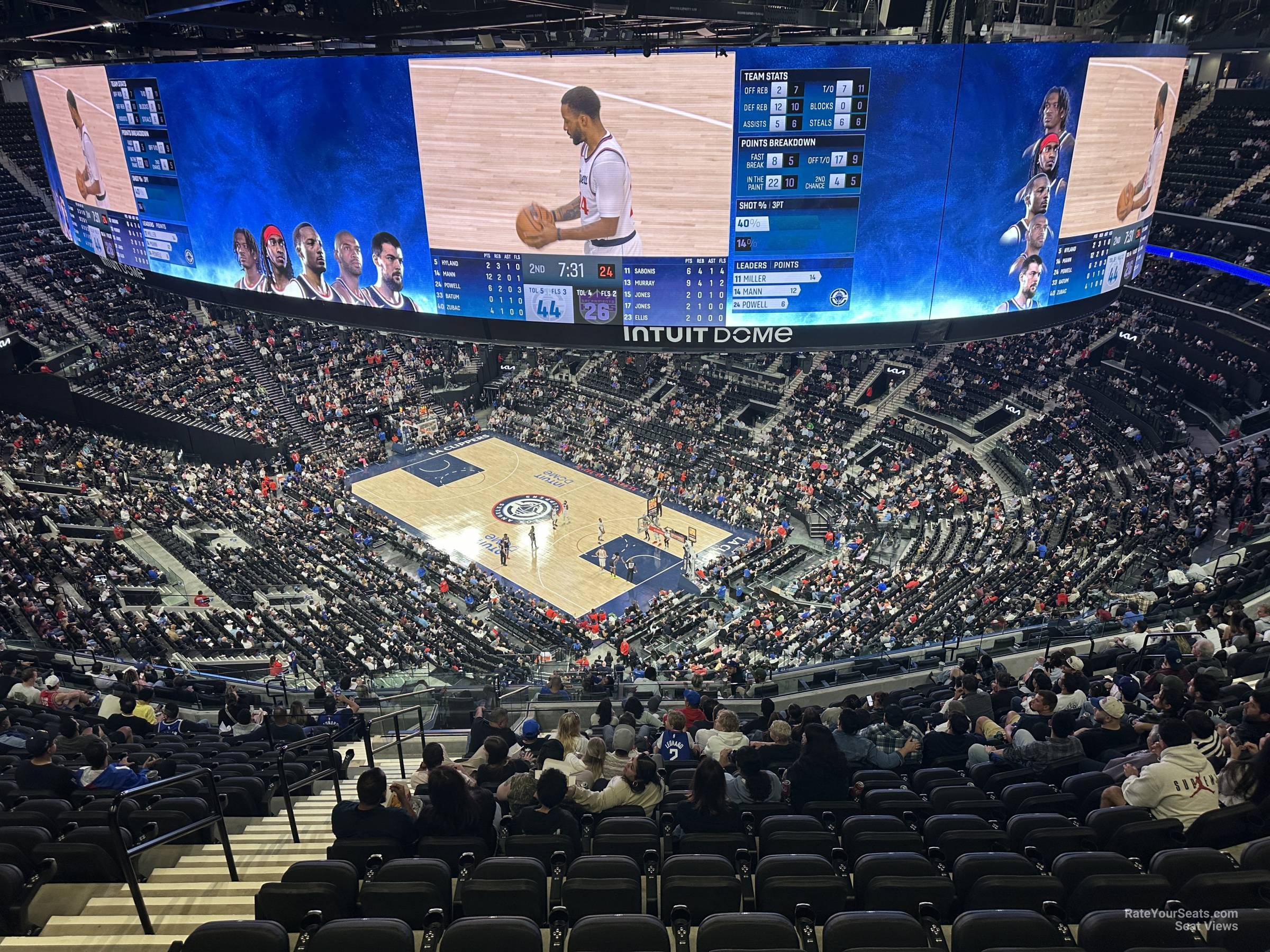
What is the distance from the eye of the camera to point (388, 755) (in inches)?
428

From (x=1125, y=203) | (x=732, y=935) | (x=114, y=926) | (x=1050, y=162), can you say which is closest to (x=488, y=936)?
(x=732, y=935)

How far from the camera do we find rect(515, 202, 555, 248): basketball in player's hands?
58.6 ft

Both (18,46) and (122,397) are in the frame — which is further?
(122,397)

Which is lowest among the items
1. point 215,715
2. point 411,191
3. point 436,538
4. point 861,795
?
point 436,538

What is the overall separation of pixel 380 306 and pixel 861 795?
56.2 feet

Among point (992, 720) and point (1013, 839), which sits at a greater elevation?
point (1013, 839)

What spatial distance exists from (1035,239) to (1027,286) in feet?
3.40

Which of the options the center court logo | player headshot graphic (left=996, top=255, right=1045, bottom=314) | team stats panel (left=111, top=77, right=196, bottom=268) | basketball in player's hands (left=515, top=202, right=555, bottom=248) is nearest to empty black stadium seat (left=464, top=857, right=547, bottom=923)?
basketball in player's hands (left=515, top=202, right=555, bottom=248)

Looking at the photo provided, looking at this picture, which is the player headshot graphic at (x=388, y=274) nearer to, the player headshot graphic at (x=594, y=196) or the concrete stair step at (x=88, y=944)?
the player headshot graphic at (x=594, y=196)

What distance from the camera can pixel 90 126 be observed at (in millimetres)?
23688

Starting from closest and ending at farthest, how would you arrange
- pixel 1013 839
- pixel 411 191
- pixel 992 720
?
1. pixel 1013 839
2. pixel 992 720
3. pixel 411 191

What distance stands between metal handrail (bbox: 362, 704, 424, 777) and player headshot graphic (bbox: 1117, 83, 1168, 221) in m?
19.2

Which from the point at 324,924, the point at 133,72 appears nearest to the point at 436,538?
the point at 133,72

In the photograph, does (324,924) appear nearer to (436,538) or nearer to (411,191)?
(411,191)
